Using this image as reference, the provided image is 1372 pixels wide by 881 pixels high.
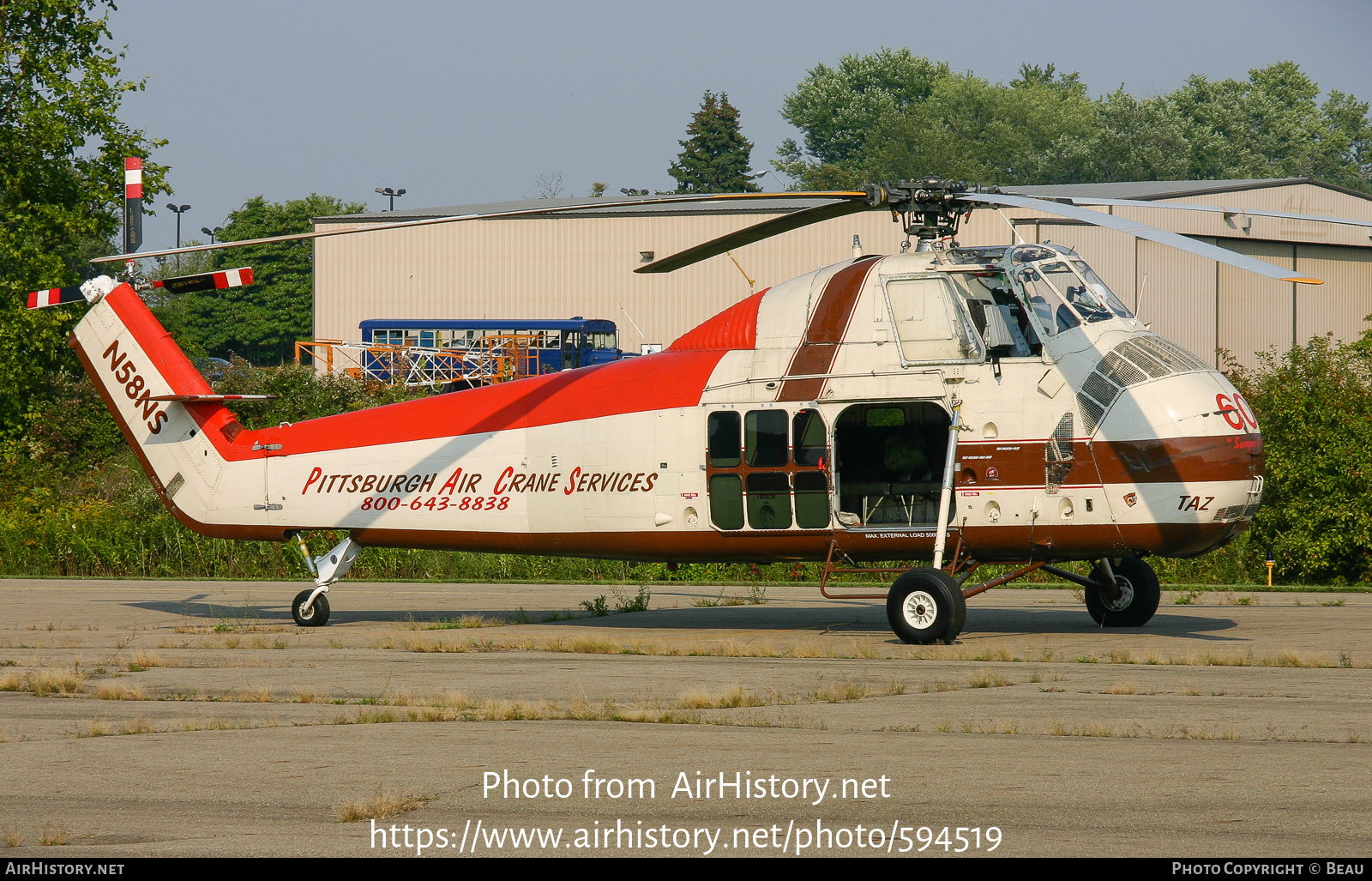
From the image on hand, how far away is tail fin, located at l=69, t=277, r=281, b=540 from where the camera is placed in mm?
16906

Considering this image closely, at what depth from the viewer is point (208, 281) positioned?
16016 mm

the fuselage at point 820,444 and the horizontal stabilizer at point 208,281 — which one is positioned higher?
the horizontal stabilizer at point 208,281

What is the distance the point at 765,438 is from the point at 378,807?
8.61m

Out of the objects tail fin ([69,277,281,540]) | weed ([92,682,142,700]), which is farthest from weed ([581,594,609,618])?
weed ([92,682,142,700])

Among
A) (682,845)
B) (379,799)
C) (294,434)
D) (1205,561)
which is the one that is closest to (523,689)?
(379,799)

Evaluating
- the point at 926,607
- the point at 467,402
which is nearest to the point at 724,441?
the point at 926,607

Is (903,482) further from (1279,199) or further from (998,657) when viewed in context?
(1279,199)

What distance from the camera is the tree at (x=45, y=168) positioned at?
103ft

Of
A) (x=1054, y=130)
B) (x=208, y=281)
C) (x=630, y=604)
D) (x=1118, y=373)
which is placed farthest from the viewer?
(x=1054, y=130)

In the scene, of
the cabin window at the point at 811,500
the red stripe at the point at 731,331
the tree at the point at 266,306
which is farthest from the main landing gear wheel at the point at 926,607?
the tree at the point at 266,306

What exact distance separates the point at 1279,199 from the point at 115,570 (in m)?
47.8

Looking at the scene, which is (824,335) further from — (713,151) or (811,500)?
(713,151)

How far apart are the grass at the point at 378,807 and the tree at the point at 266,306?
91.9m

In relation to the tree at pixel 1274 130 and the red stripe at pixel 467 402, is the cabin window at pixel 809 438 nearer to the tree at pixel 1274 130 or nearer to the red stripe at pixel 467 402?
the red stripe at pixel 467 402
